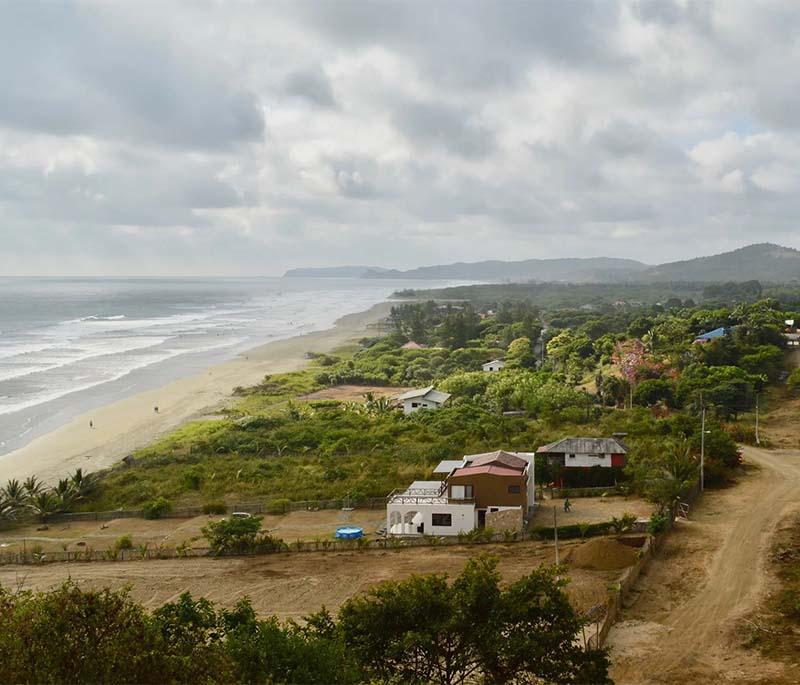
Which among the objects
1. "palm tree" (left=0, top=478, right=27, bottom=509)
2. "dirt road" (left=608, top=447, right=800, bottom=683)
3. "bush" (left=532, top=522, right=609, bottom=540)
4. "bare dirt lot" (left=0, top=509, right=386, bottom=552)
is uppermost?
"palm tree" (left=0, top=478, right=27, bottom=509)

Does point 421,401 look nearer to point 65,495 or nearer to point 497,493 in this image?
point 497,493

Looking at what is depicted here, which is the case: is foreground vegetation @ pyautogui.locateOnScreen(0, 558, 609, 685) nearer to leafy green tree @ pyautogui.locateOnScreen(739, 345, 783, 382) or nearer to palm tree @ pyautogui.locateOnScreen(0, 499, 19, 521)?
palm tree @ pyautogui.locateOnScreen(0, 499, 19, 521)

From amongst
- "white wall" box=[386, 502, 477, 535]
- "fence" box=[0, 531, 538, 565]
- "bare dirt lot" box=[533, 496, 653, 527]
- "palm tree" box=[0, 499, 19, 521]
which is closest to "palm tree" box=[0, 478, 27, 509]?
"palm tree" box=[0, 499, 19, 521]

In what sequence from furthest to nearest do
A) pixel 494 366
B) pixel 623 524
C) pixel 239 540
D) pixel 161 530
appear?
pixel 494 366 → pixel 161 530 → pixel 239 540 → pixel 623 524

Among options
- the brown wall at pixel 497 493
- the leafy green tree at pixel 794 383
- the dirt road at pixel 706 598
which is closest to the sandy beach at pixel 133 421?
the brown wall at pixel 497 493

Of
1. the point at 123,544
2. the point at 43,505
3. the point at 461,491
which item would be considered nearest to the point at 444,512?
the point at 461,491

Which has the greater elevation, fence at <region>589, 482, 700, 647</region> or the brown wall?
the brown wall
